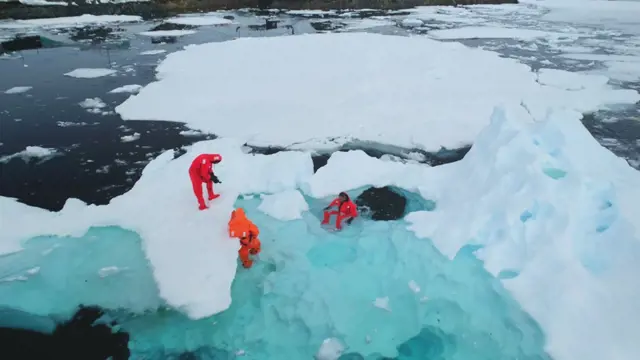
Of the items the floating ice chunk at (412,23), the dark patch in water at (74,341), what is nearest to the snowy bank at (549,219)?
the dark patch in water at (74,341)

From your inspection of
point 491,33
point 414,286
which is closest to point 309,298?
point 414,286

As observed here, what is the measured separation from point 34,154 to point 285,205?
206 inches

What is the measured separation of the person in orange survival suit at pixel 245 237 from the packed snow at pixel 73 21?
25.7m

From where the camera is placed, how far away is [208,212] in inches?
212

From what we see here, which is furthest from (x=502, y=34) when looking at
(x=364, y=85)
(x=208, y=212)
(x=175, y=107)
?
(x=208, y=212)

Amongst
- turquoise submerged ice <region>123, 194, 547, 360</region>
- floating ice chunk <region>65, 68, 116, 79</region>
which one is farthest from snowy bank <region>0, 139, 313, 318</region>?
floating ice chunk <region>65, 68, 116, 79</region>

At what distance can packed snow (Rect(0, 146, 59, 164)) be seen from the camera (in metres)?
7.56

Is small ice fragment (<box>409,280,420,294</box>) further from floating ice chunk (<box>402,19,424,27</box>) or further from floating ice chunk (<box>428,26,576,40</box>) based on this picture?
floating ice chunk (<box>402,19,424,27</box>)

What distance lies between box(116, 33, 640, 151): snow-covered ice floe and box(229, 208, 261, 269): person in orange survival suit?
346cm

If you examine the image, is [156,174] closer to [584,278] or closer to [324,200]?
[324,200]

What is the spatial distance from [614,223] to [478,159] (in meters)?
2.03

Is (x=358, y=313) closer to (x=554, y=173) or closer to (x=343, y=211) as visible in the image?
(x=343, y=211)

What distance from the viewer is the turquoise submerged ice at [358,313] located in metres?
3.80

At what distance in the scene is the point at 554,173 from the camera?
530 centimetres
